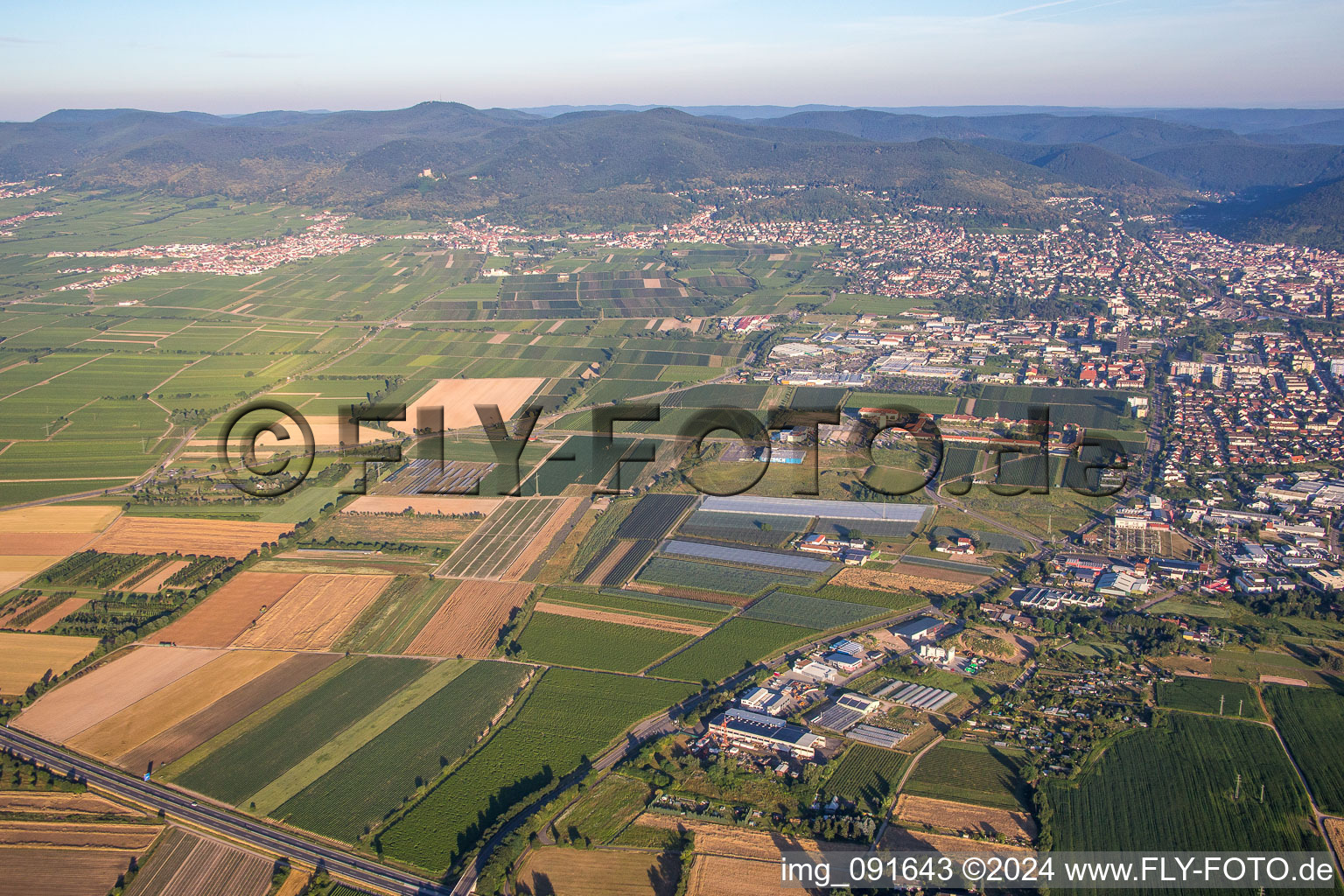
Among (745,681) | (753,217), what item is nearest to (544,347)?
(745,681)

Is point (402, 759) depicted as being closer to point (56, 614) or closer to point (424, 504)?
point (56, 614)

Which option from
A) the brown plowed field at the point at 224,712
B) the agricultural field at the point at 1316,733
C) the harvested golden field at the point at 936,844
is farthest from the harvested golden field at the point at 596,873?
the agricultural field at the point at 1316,733

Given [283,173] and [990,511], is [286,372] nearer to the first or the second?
[990,511]

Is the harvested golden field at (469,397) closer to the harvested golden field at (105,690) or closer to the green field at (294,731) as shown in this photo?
the harvested golden field at (105,690)

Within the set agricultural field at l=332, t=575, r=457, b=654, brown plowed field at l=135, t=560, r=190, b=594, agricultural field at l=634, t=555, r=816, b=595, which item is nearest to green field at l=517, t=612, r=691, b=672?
agricultural field at l=634, t=555, r=816, b=595

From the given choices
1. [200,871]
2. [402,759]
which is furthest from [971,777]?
[200,871]
